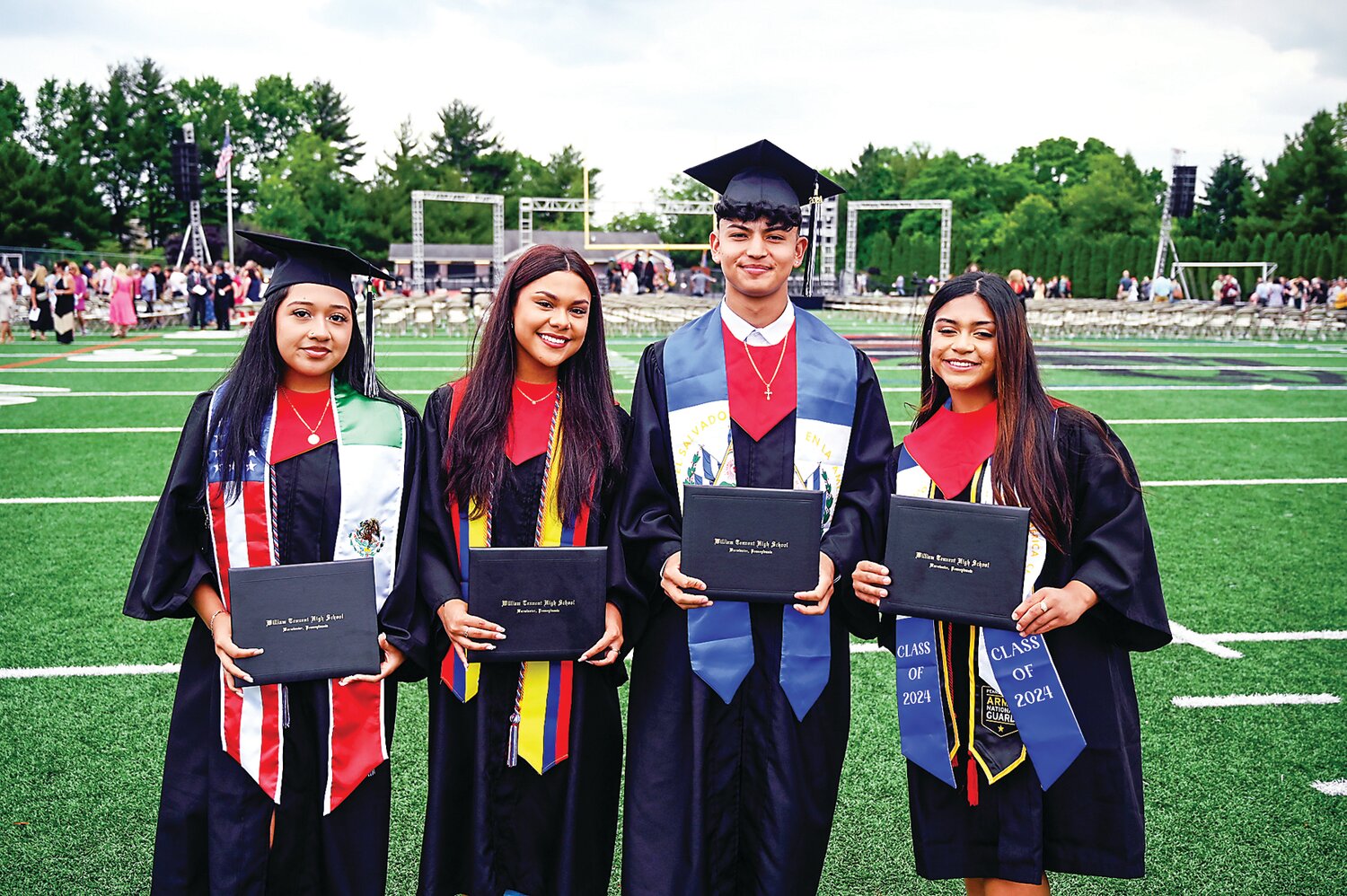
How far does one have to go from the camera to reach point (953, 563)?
2.23 m

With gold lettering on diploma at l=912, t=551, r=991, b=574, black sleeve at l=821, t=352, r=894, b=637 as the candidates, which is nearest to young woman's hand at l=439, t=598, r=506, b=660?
black sleeve at l=821, t=352, r=894, b=637

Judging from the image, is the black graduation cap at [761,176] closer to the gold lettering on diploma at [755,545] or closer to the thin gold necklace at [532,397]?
the thin gold necklace at [532,397]

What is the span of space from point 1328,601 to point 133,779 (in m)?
5.46

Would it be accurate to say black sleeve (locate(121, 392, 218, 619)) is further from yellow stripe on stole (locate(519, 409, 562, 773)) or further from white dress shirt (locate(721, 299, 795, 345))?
white dress shirt (locate(721, 299, 795, 345))

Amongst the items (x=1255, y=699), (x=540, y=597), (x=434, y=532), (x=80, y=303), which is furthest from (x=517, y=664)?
(x=80, y=303)

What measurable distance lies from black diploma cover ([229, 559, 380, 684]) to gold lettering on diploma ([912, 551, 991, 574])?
3.82 ft

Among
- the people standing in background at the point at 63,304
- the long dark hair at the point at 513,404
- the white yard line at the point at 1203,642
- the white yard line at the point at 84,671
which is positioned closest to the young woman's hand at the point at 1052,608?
the long dark hair at the point at 513,404

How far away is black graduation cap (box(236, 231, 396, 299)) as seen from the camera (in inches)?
96.5

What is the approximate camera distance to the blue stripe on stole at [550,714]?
2.50 meters

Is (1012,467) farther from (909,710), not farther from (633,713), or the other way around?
(633,713)

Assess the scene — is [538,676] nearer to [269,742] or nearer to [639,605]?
[639,605]

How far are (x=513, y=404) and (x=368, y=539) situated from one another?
0.46 meters

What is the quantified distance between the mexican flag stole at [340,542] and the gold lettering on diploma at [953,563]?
46.8 inches

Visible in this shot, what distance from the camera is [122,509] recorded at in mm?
6965
